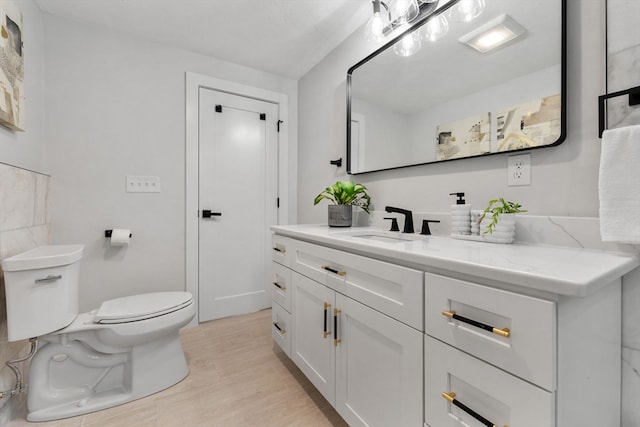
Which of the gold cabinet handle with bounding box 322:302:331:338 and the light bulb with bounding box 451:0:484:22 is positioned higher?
the light bulb with bounding box 451:0:484:22

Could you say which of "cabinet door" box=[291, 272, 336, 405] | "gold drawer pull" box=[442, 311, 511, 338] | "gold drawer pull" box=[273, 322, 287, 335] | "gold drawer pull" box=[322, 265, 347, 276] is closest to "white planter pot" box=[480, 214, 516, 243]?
"gold drawer pull" box=[442, 311, 511, 338]

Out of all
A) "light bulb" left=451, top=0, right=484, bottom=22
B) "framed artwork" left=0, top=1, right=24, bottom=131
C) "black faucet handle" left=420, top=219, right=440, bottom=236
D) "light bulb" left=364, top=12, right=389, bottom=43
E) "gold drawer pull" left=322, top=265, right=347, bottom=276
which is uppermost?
"light bulb" left=364, top=12, right=389, bottom=43

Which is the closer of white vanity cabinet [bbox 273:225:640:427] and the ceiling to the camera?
white vanity cabinet [bbox 273:225:640:427]

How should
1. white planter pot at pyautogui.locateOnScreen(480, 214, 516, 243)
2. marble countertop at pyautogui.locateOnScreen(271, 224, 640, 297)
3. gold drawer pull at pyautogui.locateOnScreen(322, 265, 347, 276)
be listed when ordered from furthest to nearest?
gold drawer pull at pyautogui.locateOnScreen(322, 265, 347, 276) < white planter pot at pyautogui.locateOnScreen(480, 214, 516, 243) < marble countertop at pyautogui.locateOnScreen(271, 224, 640, 297)

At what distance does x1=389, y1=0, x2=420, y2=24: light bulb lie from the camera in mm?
1415

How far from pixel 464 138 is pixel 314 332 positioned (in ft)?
3.78

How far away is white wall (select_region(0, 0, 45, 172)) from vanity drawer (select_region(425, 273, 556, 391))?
197cm

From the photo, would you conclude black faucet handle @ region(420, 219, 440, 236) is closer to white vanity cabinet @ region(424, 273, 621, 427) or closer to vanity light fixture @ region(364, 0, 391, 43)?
white vanity cabinet @ region(424, 273, 621, 427)

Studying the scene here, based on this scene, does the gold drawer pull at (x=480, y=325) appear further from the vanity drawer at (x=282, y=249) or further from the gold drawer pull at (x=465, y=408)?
the vanity drawer at (x=282, y=249)

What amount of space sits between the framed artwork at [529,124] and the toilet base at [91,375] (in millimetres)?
1975

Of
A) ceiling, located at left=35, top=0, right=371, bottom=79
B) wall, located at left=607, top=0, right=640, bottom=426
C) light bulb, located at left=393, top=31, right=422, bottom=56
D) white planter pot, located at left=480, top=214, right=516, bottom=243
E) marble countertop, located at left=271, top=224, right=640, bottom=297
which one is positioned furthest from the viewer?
ceiling, located at left=35, top=0, right=371, bottom=79

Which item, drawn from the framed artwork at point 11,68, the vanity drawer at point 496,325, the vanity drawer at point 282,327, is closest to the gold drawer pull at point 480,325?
the vanity drawer at point 496,325

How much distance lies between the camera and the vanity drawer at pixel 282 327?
64.0 inches

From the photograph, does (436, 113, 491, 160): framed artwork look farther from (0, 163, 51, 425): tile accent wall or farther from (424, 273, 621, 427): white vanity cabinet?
(0, 163, 51, 425): tile accent wall
